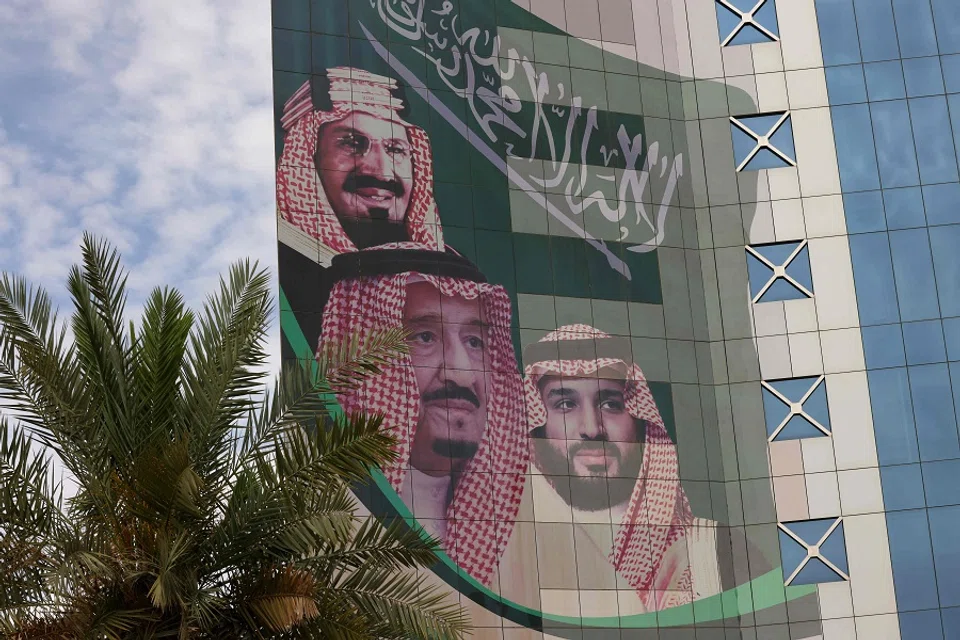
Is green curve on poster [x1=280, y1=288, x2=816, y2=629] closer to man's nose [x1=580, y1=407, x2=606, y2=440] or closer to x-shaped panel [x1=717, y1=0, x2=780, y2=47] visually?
man's nose [x1=580, y1=407, x2=606, y2=440]

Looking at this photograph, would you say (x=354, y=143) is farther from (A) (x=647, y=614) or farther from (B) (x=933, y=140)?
(B) (x=933, y=140)

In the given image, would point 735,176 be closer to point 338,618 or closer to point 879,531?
point 879,531

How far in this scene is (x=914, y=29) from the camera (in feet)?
136

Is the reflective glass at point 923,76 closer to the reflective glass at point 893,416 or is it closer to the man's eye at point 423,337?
the reflective glass at point 893,416

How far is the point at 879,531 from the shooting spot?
37188mm

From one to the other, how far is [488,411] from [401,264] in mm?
4491

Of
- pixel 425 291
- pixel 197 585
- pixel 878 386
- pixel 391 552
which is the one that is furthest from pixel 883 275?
pixel 197 585

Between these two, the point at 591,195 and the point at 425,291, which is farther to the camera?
the point at 591,195

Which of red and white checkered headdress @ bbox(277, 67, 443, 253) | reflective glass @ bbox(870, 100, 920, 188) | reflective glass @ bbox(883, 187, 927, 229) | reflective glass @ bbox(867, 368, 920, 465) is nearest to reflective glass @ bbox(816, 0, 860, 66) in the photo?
reflective glass @ bbox(870, 100, 920, 188)

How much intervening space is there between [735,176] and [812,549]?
11119mm

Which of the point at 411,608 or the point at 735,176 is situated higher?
the point at 735,176

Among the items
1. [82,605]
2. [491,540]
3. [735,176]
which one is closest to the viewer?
[82,605]

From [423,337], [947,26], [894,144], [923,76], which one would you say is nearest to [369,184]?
[423,337]

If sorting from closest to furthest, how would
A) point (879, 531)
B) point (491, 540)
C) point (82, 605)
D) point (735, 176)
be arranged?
1. point (82, 605)
2. point (491, 540)
3. point (879, 531)
4. point (735, 176)
